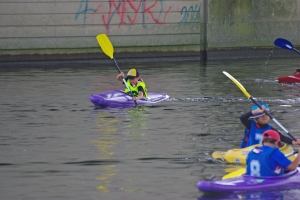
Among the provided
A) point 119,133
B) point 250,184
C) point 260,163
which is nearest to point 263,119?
point 260,163

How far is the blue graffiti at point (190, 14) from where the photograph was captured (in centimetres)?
3097

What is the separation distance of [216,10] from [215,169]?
67.0 ft

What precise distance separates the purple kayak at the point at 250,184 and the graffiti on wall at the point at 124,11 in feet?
67.1

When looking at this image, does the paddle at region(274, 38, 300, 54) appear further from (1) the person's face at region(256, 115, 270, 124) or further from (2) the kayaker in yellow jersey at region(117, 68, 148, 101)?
→ (1) the person's face at region(256, 115, 270, 124)

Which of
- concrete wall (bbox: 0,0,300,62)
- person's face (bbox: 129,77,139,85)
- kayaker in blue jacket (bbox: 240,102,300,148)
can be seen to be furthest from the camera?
concrete wall (bbox: 0,0,300,62)

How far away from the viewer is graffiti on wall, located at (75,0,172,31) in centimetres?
2964

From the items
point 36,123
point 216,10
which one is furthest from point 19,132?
point 216,10

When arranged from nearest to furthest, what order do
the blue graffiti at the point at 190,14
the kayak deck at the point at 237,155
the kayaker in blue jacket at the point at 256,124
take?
1. the kayak deck at the point at 237,155
2. the kayaker in blue jacket at the point at 256,124
3. the blue graffiti at the point at 190,14

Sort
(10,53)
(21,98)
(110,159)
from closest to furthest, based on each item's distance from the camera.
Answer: (110,159)
(21,98)
(10,53)

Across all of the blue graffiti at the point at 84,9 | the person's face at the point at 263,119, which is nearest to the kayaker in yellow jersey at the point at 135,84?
the person's face at the point at 263,119

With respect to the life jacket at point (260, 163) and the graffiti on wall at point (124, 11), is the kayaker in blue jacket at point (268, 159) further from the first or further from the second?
the graffiti on wall at point (124, 11)

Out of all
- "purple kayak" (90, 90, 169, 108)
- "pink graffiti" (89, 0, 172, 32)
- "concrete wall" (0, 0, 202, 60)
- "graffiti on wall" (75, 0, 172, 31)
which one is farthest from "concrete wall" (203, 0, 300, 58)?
"purple kayak" (90, 90, 169, 108)

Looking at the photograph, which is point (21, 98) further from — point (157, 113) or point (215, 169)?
point (215, 169)

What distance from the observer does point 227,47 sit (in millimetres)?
31453
